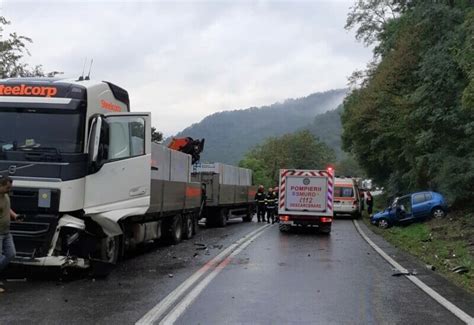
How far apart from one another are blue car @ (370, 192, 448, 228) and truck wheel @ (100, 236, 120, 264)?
14269 millimetres

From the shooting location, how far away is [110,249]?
9.89 metres

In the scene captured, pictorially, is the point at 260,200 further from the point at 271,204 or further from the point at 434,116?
the point at 434,116

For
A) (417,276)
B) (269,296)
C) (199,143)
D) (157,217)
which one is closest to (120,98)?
(157,217)

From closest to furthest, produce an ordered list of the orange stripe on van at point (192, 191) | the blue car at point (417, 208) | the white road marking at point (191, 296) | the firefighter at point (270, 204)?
the white road marking at point (191, 296) → the orange stripe on van at point (192, 191) → the blue car at point (417, 208) → the firefighter at point (270, 204)

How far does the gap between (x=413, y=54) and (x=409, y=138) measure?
3.97 metres

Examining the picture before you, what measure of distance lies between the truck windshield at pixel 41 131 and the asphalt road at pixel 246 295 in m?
2.10

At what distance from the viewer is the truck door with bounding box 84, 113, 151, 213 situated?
28.6 ft

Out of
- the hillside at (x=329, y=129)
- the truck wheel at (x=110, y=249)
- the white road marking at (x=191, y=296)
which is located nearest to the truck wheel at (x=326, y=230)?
the white road marking at (x=191, y=296)

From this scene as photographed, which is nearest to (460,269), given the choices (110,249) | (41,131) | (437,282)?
(437,282)

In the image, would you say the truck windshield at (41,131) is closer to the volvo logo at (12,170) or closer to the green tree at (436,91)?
the volvo logo at (12,170)

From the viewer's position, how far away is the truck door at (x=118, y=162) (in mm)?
8711

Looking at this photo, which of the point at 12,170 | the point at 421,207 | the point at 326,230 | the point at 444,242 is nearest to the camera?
the point at 12,170

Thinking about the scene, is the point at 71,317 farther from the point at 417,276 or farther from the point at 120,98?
the point at 417,276

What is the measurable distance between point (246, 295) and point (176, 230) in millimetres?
7783
